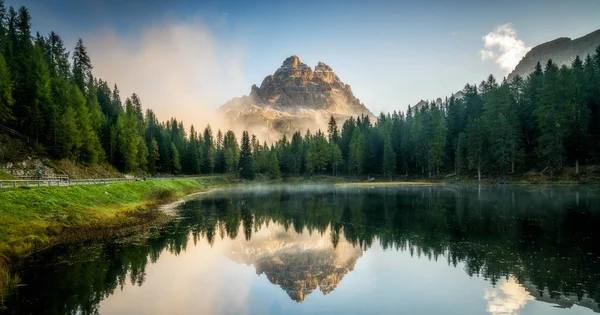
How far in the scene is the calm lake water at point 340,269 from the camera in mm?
15977

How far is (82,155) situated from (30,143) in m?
11.7

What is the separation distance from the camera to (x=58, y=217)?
31562 mm

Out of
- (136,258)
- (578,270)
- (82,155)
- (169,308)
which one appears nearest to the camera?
(169,308)

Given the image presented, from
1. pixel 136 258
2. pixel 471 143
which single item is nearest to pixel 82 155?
pixel 136 258

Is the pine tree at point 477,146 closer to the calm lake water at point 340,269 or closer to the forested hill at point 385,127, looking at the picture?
the forested hill at point 385,127

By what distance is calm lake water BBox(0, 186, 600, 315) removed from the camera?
1598 centimetres

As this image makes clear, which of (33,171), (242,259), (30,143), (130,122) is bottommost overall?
(242,259)

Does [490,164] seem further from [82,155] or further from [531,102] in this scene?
[82,155]

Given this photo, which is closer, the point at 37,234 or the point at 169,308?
the point at 169,308

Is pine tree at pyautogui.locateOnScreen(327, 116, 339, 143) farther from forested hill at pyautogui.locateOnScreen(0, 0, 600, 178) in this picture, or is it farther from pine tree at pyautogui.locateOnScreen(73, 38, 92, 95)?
pine tree at pyautogui.locateOnScreen(73, 38, 92, 95)

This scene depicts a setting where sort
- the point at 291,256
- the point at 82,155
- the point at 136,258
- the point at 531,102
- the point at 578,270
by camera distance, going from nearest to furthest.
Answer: the point at 578,270 < the point at 136,258 < the point at 291,256 < the point at 82,155 < the point at 531,102

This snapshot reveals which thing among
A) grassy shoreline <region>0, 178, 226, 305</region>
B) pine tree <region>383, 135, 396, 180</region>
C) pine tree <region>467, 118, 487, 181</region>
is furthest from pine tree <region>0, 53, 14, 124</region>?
pine tree <region>467, 118, 487, 181</region>

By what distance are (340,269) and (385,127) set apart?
111 meters

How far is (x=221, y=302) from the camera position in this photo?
1703cm
